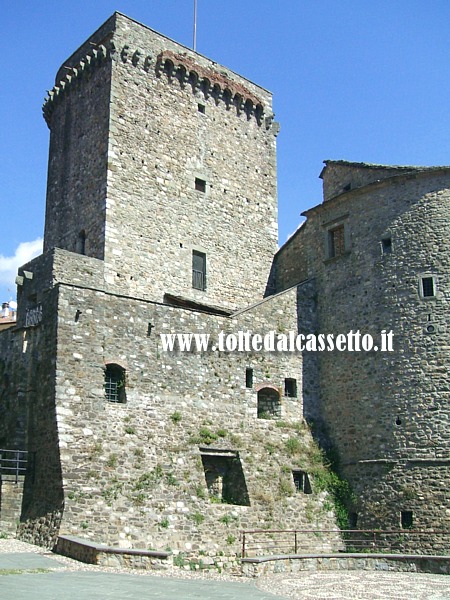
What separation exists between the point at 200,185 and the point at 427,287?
10.3 m

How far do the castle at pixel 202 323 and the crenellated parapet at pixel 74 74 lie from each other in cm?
10

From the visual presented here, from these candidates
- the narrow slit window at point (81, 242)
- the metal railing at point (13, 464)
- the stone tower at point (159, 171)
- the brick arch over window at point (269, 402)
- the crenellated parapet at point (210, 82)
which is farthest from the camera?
the crenellated parapet at point (210, 82)

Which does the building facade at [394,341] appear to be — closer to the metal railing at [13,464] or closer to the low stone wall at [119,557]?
the low stone wall at [119,557]

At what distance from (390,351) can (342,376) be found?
2024 mm

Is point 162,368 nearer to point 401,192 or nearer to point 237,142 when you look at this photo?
point 401,192

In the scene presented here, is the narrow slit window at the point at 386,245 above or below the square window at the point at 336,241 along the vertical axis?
below

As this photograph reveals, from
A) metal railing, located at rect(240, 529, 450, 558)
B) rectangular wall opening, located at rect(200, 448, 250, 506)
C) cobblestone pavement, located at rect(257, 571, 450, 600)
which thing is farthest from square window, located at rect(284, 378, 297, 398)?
cobblestone pavement, located at rect(257, 571, 450, 600)

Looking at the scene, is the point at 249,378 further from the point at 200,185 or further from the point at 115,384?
the point at 200,185

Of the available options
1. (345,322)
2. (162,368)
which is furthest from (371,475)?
(162,368)

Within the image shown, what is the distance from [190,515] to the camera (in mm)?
19359

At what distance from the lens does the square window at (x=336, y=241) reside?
25.6m

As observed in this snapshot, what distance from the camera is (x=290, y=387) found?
24.3 m

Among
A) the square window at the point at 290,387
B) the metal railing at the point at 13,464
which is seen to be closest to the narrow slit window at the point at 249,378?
A: the square window at the point at 290,387

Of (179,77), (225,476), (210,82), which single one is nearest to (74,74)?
(179,77)
